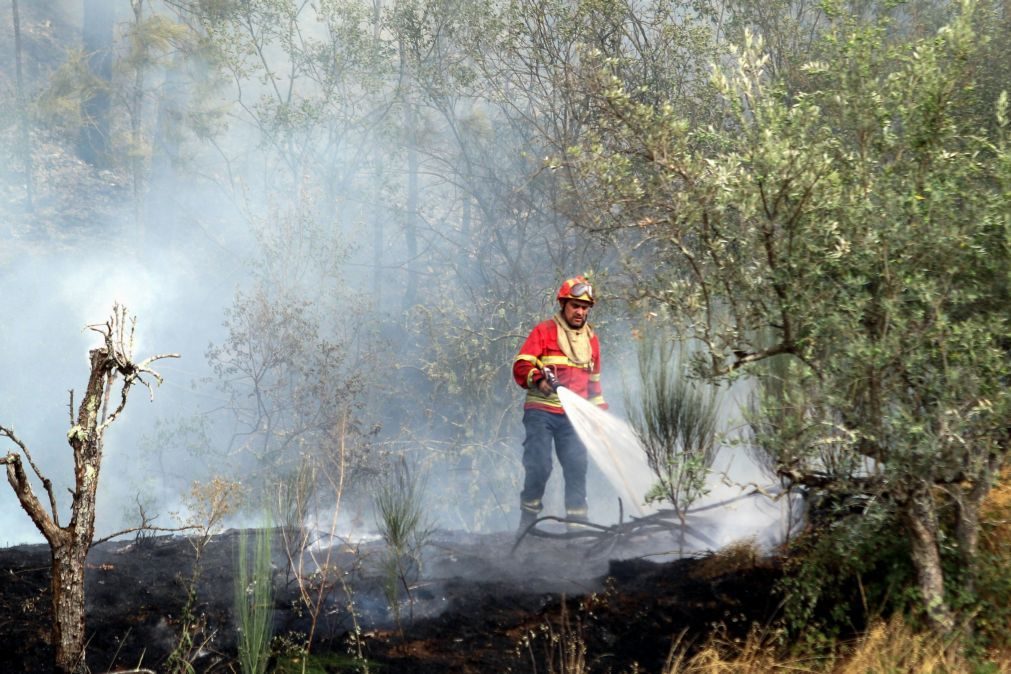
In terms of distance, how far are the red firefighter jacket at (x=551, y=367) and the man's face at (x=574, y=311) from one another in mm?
142

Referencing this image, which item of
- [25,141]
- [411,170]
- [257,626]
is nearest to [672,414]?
[257,626]

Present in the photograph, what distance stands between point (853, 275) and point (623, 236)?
8.18 m

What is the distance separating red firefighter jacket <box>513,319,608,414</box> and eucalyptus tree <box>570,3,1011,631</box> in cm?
299

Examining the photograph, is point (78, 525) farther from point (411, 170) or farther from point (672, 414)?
point (411, 170)

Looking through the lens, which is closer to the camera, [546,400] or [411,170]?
[546,400]

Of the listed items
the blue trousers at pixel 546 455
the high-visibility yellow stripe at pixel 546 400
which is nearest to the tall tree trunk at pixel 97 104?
the high-visibility yellow stripe at pixel 546 400

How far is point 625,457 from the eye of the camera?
A: 292 inches

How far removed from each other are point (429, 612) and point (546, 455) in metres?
2.48

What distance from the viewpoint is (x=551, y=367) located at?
24.6ft

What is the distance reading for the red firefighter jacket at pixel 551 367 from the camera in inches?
290

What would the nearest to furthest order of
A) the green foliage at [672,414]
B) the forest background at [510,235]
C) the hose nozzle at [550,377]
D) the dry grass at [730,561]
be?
the forest background at [510,235]
the dry grass at [730,561]
the green foliage at [672,414]
the hose nozzle at [550,377]

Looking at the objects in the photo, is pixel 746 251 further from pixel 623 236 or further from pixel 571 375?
pixel 623 236

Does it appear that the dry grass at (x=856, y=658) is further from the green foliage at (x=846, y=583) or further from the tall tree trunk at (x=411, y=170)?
the tall tree trunk at (x=411, y=170)

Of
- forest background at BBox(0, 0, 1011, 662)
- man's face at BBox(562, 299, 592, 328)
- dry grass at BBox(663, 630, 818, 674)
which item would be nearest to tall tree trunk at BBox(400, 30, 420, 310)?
forest background at BBox(0, 0, 1011, 662)
